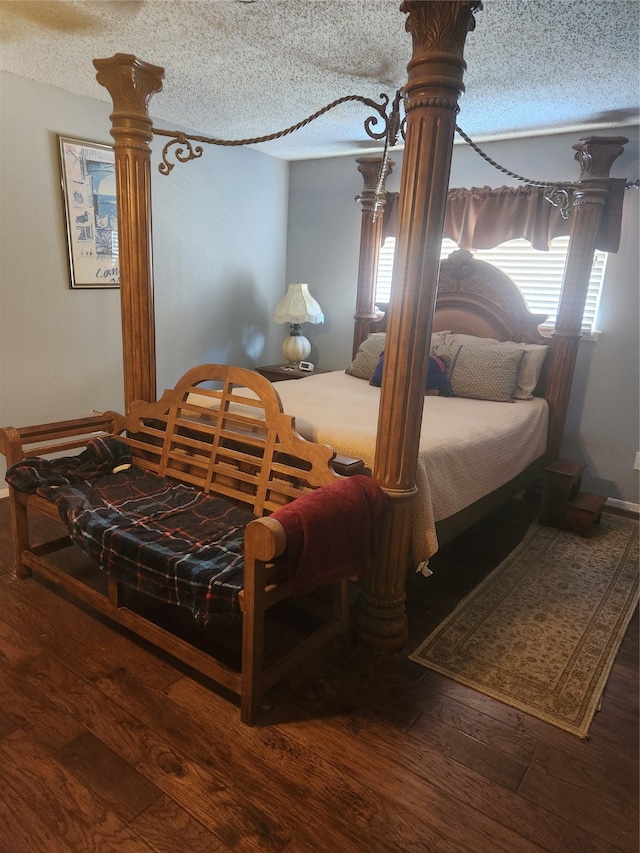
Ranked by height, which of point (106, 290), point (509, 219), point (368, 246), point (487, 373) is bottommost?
point (487, 373)

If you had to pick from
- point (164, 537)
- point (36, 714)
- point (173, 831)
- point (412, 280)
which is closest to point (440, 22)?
point (412, 280)

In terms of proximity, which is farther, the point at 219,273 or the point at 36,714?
the point at 219,273

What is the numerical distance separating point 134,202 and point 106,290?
1323mm

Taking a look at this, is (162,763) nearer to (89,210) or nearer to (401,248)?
(401,248)

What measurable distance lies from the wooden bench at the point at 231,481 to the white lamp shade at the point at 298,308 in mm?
1666

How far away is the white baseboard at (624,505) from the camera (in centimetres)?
352

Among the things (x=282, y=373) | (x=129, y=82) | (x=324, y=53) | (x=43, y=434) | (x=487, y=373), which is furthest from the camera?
A: (x=282, y=373)

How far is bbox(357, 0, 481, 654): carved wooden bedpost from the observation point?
158cm

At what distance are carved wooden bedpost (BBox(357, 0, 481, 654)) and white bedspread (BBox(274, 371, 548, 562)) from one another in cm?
19

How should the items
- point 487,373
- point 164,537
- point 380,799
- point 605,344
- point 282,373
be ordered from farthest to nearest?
point 282,373, point 605,344, point 487,373, point 164,537, point 380,799

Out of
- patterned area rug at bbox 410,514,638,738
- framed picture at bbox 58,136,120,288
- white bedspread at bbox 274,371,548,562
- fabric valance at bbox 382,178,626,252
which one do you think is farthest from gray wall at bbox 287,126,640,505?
framed picture at bbox 58,136,120,288

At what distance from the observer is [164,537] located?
1882 mm

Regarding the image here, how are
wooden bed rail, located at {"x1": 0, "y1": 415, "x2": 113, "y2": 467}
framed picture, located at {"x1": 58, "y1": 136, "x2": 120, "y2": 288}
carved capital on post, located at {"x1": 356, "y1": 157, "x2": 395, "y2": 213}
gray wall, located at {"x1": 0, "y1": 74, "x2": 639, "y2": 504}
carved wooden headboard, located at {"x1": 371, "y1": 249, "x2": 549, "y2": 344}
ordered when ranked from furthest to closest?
carved capital on post, located at {"x1": 356, "y1": 157, "x2": 395, "y2": 213}
carved wooden headboard, located at {"x1": 371, "y1": 249, "x2": 549, "y2": 344}
framed picture, located at {"x1": 58, "y1": 136, "x2": 120, "y2": 288}
gray wall, located at {"x1": 0, "y1": 74, "x2": 639, "y2": 504}
wooden bed rail, located at {"x1": 0, "y1": 415, "x2": 113, "y2": 467}

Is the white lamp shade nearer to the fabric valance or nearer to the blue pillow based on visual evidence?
the fabric valance
